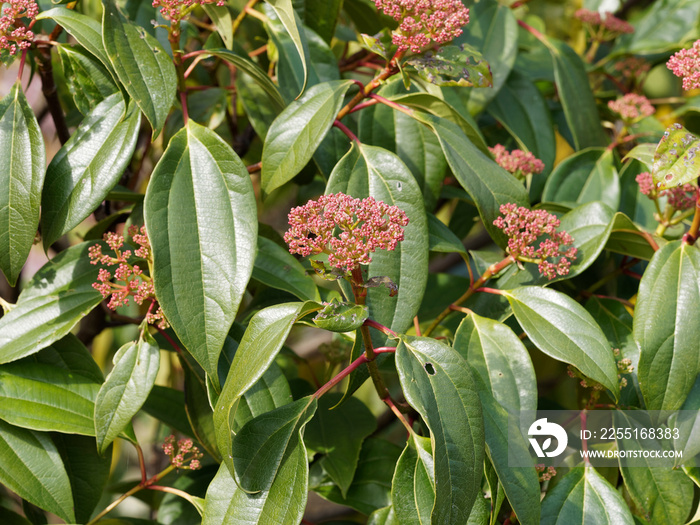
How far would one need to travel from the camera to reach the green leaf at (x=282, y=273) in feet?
2.50

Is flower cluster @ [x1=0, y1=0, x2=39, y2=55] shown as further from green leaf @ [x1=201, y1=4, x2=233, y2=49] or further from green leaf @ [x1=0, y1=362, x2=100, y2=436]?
green leaf @ [x1=0, y1=362, x2=100, y2=436]

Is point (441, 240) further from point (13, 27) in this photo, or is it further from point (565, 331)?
point (13, 27)

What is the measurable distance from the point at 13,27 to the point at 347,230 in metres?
0.44

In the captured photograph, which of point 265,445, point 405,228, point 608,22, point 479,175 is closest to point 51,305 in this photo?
point 265,445

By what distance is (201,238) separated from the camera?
672 mm

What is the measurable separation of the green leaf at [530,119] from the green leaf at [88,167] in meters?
0.61

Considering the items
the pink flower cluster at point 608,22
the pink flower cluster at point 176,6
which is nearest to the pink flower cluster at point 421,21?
the pink flower cluster at point 176,6

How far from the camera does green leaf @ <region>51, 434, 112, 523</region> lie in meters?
0.81

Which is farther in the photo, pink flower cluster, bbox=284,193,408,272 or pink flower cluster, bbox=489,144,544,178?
pink flower cluster, bbox=489,144,544,178

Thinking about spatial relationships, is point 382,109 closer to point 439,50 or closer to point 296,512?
point 439,50

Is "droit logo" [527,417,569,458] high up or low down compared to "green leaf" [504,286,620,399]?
down

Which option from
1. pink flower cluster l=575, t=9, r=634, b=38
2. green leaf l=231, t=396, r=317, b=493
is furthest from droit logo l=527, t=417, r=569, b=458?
pink flower cluster l=575, t=9, r=634, b=38

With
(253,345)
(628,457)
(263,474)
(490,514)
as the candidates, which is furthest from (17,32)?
(628,457)

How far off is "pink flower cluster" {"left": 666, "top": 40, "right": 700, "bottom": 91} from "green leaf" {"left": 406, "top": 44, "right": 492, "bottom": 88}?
20 cm
